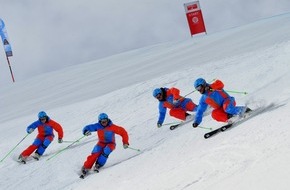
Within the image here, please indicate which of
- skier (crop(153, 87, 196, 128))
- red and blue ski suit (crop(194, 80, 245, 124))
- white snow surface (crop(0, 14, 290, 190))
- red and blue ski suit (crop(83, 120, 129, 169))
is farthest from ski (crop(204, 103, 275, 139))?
skier (crop(153, 87, 196, 128))

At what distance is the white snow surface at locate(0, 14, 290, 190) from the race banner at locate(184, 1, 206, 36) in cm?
480

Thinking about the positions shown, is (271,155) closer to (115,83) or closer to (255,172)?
(255,172)

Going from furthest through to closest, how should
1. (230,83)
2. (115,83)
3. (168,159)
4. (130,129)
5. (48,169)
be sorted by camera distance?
(115,83) < (230,83) < (130,129) < (48,169) < (168,159)

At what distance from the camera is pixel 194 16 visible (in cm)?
2886

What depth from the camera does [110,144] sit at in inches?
412

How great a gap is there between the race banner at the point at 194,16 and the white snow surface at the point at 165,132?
480cm

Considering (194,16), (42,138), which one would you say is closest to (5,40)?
(194,16)

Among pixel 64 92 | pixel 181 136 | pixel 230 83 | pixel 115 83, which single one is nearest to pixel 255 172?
pixel 181 136

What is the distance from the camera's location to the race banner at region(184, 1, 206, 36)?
93.5 ft

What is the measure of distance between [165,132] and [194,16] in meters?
18.1

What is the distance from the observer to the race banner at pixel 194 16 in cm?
2850

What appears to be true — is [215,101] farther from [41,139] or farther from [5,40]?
[5,40]

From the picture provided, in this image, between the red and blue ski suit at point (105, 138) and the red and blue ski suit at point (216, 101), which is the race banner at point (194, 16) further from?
the red and blue ski suit at point (216, 101)

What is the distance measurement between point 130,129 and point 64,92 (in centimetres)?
1155
